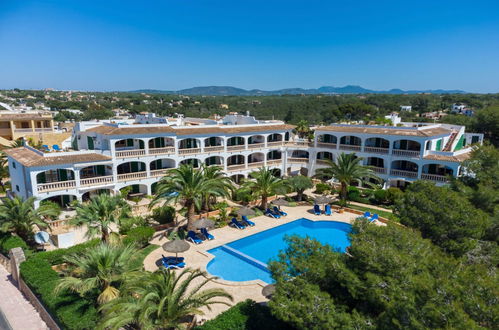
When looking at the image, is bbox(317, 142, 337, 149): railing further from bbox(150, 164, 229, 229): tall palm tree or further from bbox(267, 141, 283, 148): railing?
bbox(150, 164, 229, 229): tall palm tree

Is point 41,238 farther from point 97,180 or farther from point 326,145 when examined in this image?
point 326,145

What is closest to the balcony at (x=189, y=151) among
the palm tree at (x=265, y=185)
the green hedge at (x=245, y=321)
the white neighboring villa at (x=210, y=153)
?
the white neighboring villa at (x=210, y=153)

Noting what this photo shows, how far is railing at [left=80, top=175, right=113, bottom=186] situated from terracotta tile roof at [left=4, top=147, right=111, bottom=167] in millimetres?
1648

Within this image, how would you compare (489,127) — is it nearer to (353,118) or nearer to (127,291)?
(353,118)

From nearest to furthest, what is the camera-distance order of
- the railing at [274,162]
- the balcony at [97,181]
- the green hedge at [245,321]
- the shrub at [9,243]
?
the green hedge at [245,321] → the shrub at [9,243] → the balcony at [97,181] → the railing at [274,162]

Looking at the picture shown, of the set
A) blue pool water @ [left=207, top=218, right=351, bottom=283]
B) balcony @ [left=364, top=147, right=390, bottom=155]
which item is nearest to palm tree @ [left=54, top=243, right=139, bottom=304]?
blue pool water @ [left=207, top=218, right=351, bottom=283]

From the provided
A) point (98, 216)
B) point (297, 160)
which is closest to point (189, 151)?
point (297, 160)

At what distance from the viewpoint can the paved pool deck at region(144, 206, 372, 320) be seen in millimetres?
16984

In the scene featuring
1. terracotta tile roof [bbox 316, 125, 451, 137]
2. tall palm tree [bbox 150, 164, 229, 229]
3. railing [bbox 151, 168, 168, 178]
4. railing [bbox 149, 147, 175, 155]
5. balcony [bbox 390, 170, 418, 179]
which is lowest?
balcony [bbox 390, 170, 418, 179]

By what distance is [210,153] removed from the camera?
3647 cm

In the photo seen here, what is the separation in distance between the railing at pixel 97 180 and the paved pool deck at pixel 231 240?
8679 millimetres

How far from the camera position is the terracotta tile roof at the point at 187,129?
101 feet

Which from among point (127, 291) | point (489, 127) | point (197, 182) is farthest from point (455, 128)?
point (127, 291)

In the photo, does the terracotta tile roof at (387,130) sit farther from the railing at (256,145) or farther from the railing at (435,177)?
the railing at (256,145)
